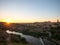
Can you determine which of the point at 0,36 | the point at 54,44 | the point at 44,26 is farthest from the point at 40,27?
the point at 0,36

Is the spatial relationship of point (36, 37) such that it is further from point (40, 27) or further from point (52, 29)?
point (52, 29)

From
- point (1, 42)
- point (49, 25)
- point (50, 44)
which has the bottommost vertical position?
point (50, 44)

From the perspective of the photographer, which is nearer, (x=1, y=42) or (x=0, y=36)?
(x=1, y=42)

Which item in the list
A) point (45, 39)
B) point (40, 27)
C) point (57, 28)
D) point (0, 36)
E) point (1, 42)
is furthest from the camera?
point (45, 39)

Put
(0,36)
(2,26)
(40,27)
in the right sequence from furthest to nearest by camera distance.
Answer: (40,27) → (2,26) → (0,36)

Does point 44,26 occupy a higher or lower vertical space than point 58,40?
higher

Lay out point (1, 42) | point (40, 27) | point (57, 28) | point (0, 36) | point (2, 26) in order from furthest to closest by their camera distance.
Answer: point (40, 27)
point (57, 28)
point (2, 26)
point (0, 36)
point (1, 42)

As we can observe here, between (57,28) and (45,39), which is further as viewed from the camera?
(45,39)

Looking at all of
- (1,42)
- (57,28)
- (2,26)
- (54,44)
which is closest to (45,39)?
(54,44)

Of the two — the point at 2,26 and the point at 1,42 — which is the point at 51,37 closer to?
the point at 2,26
